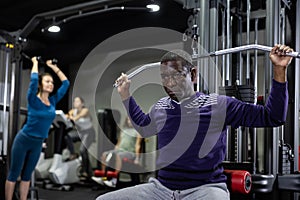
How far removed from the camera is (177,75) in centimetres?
164

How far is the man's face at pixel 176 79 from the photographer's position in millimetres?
1646

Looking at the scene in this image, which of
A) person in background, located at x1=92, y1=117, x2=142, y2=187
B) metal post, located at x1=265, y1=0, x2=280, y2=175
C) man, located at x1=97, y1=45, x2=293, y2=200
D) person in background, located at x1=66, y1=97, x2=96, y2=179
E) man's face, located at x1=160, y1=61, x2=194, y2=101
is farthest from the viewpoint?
person in background, located at x1=66, y1=97, x2=96, y2=179

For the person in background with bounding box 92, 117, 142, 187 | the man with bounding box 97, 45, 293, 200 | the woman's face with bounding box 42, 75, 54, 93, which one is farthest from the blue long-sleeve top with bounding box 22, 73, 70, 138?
the man with bounding box 97, 45, 293, 200

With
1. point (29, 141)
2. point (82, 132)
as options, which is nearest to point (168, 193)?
point (29, 141)

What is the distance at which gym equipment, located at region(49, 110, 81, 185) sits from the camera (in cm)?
532

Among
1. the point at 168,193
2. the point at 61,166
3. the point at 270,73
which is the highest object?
the point at 270,73

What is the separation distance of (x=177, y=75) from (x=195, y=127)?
235mm

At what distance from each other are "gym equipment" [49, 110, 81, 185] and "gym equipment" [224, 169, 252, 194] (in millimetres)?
3703

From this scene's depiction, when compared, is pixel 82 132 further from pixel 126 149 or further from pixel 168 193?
pixel 168 193

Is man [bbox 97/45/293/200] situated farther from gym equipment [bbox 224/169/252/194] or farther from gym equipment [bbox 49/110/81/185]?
gym equipment [bbox 49/110/81/185]

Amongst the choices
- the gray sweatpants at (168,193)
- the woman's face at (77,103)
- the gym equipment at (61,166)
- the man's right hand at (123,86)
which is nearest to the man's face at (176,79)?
the man's right hand at (123,86)

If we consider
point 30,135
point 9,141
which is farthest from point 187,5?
point 9,141

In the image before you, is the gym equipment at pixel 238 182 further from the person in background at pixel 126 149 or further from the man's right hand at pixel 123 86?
the person in background at pixel 126 149

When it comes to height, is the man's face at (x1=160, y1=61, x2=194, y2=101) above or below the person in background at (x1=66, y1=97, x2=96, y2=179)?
above
